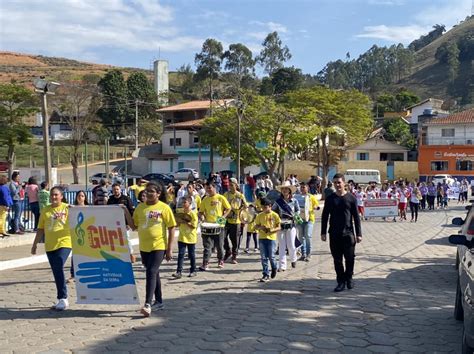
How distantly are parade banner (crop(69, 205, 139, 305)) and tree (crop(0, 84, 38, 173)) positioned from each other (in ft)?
104

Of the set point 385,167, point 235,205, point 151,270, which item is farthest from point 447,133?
point 151,270

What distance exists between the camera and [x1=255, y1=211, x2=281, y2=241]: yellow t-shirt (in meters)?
9.89

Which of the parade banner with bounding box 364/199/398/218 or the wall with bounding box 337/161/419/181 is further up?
the wall with bounding box 337/161/419/181

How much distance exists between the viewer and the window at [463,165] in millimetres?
55344

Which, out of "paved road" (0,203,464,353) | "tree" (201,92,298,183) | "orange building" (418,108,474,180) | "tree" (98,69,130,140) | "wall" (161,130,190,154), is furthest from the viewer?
"tree" (98,69,130,140)

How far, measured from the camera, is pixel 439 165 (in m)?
57.2

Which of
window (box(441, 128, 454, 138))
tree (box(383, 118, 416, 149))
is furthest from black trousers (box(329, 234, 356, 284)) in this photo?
tree (box(383, 118, 416, 149))

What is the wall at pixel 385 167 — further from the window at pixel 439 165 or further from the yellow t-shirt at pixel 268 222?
the yellow t-shirt at pixel 268 222

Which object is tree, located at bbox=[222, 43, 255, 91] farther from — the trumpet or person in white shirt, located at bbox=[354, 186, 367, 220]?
the trumpet

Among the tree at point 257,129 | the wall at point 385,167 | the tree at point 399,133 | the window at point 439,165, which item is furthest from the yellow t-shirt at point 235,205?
the tree at point 399,133

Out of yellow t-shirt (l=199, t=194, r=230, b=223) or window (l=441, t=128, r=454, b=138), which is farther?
window (l=441, t=128, r=454, b=138)

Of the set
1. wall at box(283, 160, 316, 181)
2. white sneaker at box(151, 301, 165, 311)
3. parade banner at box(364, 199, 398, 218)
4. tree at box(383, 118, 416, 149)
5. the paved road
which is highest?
tree at box(383, 118, 416, 149)

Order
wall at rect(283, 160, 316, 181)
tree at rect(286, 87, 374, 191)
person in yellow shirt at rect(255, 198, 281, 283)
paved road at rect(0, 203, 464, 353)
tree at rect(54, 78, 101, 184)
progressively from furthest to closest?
wall at rect(283, 160, 316, 181), tree at rect(54, 78, 101, 184), tree at rect(286, 87, 374, 191), person in yellow shirt at rect(255, 198, 281, 283), paved road at rect(0, 203, 464, 353)

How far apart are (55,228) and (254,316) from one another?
2893 millimetres
